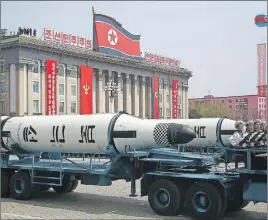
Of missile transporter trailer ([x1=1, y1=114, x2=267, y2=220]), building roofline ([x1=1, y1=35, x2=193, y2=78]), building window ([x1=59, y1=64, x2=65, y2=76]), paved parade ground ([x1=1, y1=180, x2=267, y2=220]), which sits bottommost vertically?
paved parade ground ([x1=1, y1=180, x2=267, y2=220])

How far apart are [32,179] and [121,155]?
3.02m

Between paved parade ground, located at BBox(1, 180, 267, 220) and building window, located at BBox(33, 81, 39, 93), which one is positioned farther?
building window, located at BBox(33, 81, 39, 93)

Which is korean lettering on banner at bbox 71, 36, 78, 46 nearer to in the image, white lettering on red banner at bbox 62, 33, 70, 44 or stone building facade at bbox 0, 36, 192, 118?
stone building facade at bbox 0, 36, 192, 118

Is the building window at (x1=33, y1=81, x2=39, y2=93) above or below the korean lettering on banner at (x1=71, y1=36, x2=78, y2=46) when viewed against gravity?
below

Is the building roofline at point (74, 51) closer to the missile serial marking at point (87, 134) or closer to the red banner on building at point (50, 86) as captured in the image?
the red banner on building at point (50, 86)

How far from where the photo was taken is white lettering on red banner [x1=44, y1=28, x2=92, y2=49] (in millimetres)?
52781

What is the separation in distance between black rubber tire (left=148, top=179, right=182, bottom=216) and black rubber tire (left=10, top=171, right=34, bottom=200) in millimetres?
4041

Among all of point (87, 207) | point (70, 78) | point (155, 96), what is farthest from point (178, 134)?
point (155, 96)

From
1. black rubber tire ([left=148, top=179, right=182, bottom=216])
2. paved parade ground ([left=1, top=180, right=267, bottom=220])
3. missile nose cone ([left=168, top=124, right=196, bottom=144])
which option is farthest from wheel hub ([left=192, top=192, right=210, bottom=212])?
missile nose cone ([left=168, top=124, right=196, bottom=144])

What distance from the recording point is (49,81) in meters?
51.1

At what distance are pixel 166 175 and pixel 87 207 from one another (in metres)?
2.49

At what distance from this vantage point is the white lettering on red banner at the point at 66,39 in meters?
52.8

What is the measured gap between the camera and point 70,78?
6006 cm

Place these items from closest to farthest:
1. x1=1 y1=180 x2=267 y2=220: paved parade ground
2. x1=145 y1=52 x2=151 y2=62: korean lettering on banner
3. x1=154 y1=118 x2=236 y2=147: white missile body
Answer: x1=1 y1=180 x2=267 y2=220: paved parade ground < x1=154 y1=118 x2=236 y2=147: white missile body < x1=145 y1=52 x2=151 y2=62: korean lettering on banner
